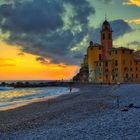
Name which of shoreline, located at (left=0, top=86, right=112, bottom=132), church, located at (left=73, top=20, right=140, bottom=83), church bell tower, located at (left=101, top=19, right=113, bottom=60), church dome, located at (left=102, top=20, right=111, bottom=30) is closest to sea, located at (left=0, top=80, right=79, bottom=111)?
shoreline, located at (left=0, top=86, right=112, bottom=132)

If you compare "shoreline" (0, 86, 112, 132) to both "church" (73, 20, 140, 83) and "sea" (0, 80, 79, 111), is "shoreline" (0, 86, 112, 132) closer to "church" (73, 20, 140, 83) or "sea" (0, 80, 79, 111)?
"sea" (0, 80, 79, 111)

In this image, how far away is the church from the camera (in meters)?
116

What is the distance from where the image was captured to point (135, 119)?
1658 cm

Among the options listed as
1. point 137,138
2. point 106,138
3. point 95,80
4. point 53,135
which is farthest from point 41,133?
point 95,80

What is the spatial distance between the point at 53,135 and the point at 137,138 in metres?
4.31

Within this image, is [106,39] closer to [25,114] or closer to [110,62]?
[110,62]

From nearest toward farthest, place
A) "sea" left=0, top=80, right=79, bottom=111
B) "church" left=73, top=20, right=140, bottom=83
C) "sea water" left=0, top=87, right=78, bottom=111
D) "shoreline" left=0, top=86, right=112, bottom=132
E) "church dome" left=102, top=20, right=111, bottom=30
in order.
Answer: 1. "shoreline" left=0, top=86, right=112, bottom=132
2. "sea" left=0, top=80, right=79, bottom=111
3. "sea water" left=0, top=87, right=78, bottom=111
4. "church" left=73, top=20, right=140, bottom=83
5. "church dome" left=102, top=20, right=111, bottom=30

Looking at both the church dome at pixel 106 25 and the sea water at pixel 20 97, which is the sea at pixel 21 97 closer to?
the sea water at pixel 20 97

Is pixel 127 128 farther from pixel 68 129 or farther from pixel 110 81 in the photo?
pixel 110 81

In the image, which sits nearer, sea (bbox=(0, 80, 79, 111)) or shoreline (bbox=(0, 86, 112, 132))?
shoreline (bbox=(0, 86, 112, 132))

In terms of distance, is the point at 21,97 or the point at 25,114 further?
the point at 21,97

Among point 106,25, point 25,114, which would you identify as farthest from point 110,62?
point 25,114

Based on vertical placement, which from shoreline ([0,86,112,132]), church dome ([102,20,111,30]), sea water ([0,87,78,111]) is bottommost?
shoreline ([0,86,112,132])

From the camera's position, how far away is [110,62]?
393ft
